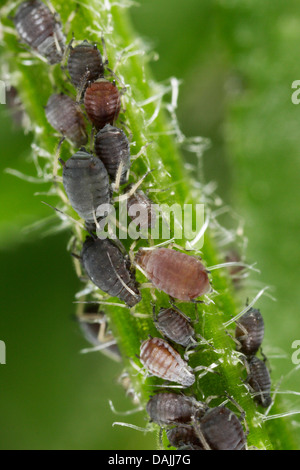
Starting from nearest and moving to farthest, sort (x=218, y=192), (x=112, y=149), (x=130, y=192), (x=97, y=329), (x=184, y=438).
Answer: (x=184, y=438) → (x=112, y=149) → (x=130, y=192) → (x=97, y=329) → (x=218, y=192)

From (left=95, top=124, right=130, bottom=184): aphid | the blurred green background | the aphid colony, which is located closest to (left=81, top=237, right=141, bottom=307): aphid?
the aphid colony

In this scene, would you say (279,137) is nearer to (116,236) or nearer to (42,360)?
(116,236)

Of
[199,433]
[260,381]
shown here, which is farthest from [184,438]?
[260,381]

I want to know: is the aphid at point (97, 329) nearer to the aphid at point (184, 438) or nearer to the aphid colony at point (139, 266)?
the aphid colony at point (139, 266)

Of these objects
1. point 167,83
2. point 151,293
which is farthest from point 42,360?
point 167,83

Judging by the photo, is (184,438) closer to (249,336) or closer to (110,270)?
(249,336)

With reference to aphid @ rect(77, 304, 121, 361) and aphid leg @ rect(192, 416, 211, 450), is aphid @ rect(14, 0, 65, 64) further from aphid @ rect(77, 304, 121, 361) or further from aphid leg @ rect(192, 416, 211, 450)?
aphid leg @ rect(192, 416, 211, 450)
